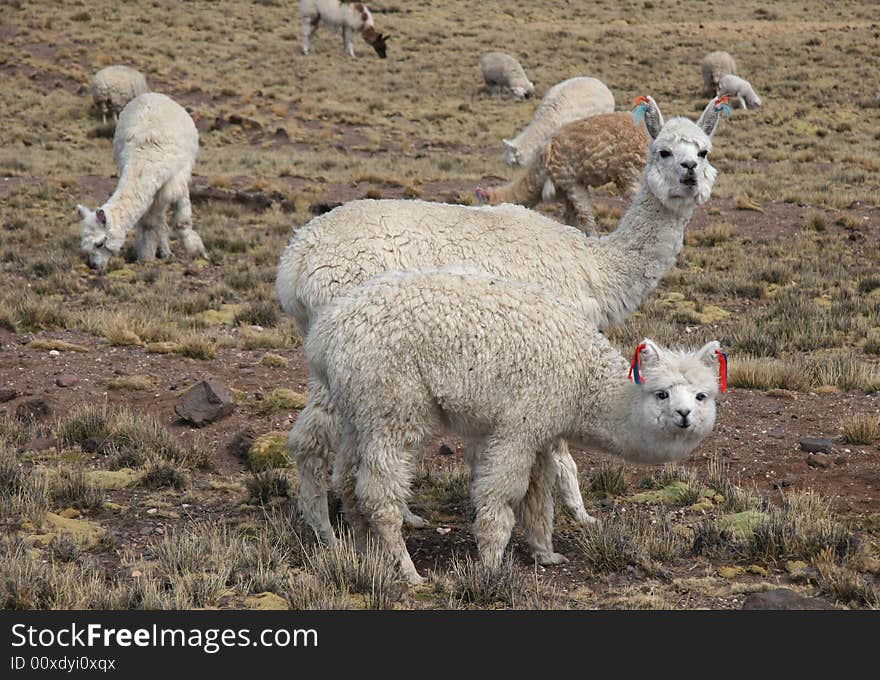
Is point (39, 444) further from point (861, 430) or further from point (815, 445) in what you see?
point (861, 430)

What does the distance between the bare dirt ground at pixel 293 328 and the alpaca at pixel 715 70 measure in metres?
0.79

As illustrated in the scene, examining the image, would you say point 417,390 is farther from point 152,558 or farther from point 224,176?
point 224,176

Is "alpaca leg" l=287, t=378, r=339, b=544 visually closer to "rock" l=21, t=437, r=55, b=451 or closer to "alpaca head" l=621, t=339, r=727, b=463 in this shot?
"alpaca head" l=621, t=339, r=727, b=463

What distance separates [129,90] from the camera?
1104 inches

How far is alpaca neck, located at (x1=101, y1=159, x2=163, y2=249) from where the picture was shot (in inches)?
538

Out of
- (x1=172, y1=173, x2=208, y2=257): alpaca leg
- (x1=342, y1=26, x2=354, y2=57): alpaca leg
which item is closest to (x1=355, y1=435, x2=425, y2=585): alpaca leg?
(x1=172, y1=173, x2=208, y2=257): alpaca leg

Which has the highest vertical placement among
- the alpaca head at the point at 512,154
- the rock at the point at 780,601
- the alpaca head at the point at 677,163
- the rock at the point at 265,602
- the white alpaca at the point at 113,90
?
the alpaca head at the point at 677,163

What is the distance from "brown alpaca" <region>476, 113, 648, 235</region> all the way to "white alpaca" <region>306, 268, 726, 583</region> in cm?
657

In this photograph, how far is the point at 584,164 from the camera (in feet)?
38.8

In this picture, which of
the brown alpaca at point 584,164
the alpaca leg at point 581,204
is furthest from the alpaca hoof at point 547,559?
the alpaca leg at point 581,204

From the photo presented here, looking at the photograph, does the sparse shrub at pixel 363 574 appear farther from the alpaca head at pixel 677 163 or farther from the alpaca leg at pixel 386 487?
the alpaca head at pixel 677 163

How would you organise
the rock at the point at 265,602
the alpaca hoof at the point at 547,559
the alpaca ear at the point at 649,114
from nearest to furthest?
the rock at the point at 265,602, the alpaca hoof at the point at 547,559, the alpaca ear at the point at 649,114

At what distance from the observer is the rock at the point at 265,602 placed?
4.74 meters

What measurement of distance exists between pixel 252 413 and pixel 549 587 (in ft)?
12.2
